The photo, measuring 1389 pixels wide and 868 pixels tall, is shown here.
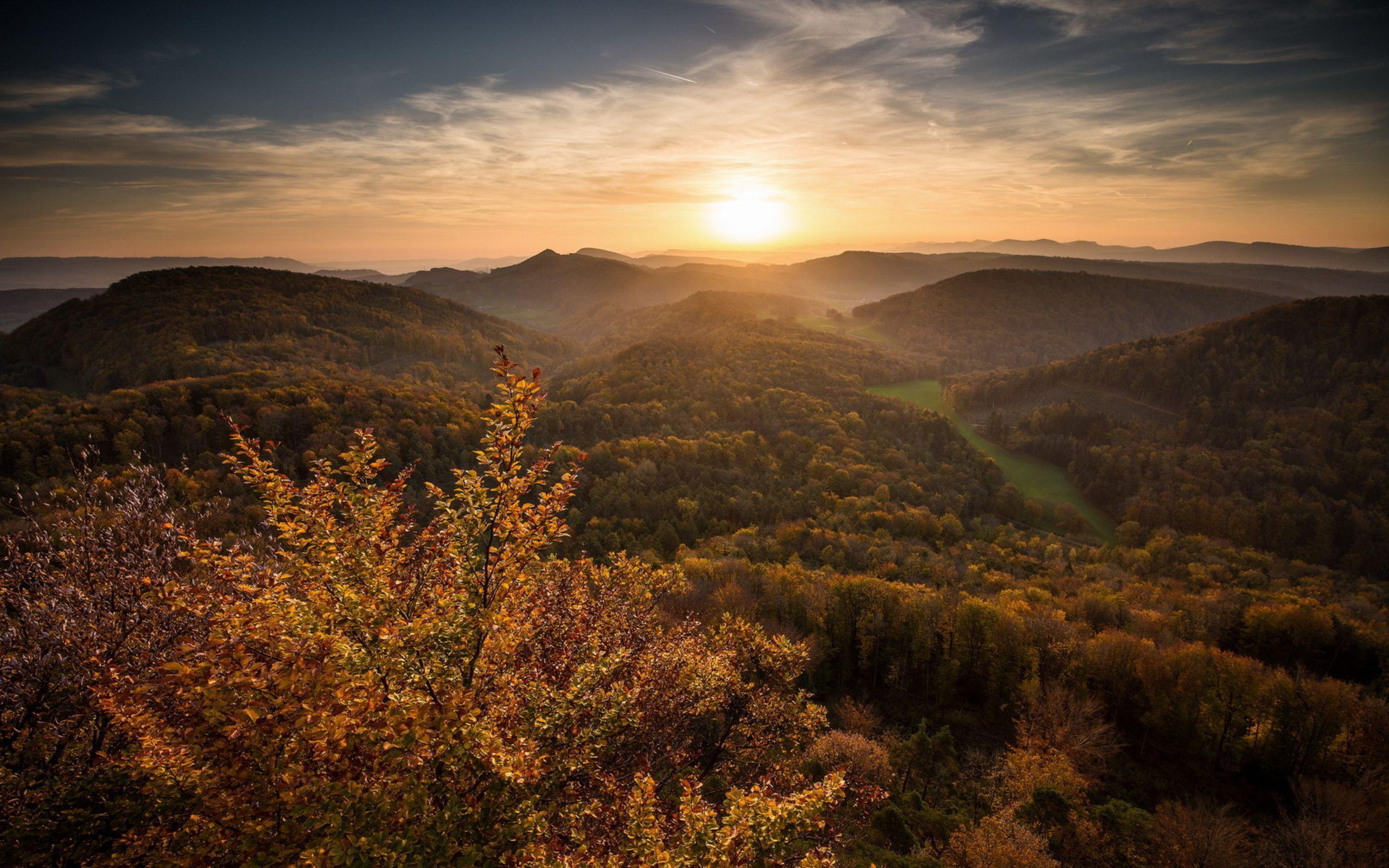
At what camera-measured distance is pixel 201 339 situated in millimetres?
144375

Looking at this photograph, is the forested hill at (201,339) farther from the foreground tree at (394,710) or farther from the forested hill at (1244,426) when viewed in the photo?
the forested hill at (1244,426)

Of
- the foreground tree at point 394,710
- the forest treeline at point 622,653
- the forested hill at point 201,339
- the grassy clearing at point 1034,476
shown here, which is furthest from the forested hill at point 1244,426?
the forested hill at point 201,339

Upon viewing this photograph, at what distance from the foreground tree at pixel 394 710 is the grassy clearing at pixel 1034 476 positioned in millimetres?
116538

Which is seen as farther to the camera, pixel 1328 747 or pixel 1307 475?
pixel 1307 475

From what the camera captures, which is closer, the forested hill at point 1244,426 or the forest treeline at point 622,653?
the forest treeline at point 622,653

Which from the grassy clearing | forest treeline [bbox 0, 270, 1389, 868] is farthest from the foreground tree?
the grassy clearing

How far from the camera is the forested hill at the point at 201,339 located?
408ft

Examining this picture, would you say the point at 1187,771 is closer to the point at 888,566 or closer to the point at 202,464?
the point at 888,566

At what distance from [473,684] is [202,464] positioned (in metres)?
77.7

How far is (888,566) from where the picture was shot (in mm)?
63938

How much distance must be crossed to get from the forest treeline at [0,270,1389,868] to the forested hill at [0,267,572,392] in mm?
34213

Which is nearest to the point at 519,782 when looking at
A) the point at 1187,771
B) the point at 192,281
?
the point at 1187,771

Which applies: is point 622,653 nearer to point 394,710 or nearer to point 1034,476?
point 394,710

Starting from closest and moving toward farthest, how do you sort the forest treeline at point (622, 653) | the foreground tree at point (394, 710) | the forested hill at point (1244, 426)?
the foreground tree at point (394, 710) < the forest treeline at point (622, 653) < the forested hill at point (1244, 426)
